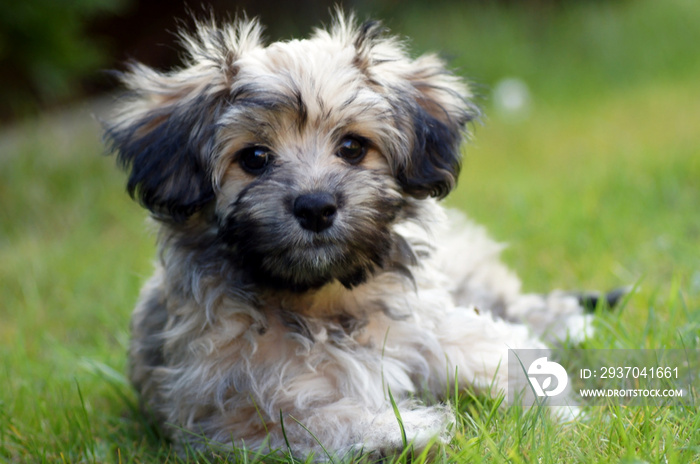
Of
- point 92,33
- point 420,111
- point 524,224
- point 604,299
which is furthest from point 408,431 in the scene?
point 92,33

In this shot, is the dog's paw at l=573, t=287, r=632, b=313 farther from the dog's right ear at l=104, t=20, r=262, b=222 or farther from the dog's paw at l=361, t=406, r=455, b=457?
the dog's right ear at l=104, t=20, r=262, b=222

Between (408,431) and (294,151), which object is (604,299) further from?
(294,151)

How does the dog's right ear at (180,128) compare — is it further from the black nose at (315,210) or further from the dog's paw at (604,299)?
the dog's paw at (604,299)

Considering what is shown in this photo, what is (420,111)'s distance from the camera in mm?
3021

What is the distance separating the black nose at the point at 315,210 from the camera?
256cm

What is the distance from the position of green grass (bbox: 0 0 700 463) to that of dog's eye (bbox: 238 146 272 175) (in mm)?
1004

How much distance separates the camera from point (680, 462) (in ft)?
7.29

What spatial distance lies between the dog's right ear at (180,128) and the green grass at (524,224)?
871mm

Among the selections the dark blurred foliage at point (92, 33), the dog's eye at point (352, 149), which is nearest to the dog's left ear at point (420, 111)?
the dog's eye at point (352, 149)

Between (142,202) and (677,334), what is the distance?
86.5 inches

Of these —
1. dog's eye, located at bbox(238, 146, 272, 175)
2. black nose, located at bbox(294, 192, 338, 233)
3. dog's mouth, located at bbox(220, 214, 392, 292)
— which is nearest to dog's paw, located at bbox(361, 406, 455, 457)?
dog's mouth, located at bbox(220, 214, 392, 292)

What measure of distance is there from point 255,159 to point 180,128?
1.05 ft

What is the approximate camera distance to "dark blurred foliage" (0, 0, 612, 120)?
21.2 feet

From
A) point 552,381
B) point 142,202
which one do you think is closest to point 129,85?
point 142,202
